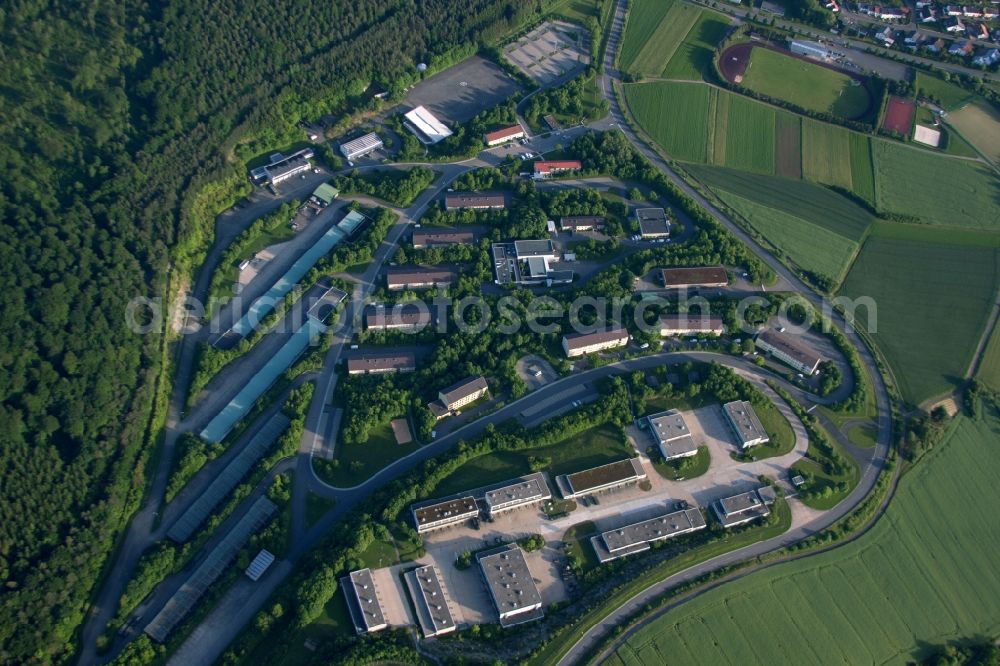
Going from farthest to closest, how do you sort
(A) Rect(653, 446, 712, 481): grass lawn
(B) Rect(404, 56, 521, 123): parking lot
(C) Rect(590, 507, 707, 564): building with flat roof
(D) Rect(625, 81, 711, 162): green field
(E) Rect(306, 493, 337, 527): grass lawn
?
(B) Rect(404, 56, 521, 123): parking lot → (D) Rect(625, 81, 711, 162): green field → (A) Rect(653, 446, 712, 481): grass lawn → (E) Rect(306, 493, 337, 527): grass lawn → (C) Rect(590, 507, 707, 564): building with flat roof

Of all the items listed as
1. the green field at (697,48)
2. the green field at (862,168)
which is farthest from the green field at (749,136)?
the green field at (862,168)

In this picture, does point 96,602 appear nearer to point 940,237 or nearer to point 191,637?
point 191,637

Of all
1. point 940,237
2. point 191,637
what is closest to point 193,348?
point 191,637

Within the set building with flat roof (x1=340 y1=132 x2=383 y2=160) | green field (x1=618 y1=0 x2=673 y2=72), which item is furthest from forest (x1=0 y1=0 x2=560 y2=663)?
green field (x1=618 y1=0 x2=673 y2=72)

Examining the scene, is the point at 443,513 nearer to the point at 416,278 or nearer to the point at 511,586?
the point at 511,586

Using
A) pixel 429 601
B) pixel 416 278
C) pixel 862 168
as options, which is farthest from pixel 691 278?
pixel 429 601

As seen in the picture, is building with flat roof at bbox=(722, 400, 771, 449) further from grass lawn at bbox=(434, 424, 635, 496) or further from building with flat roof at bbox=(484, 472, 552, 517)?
building with flat roof at bbox=(484, 472, 552, 517)

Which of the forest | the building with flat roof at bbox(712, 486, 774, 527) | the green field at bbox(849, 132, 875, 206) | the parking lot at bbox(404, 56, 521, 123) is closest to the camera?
the forest
